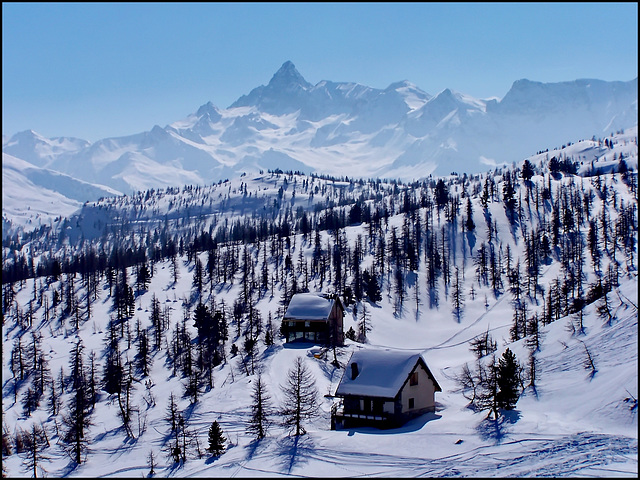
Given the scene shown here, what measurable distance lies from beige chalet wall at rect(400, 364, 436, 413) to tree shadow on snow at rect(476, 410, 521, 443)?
888cm

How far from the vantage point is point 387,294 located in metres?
159

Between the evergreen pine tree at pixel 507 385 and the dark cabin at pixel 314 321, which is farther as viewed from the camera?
the dark cabin at pixel 314 321

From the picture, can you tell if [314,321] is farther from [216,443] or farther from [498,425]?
[498,425]

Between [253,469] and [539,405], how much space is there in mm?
30206

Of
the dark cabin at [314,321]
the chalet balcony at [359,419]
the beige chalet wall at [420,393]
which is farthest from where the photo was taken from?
the dark cabin at [314,321]

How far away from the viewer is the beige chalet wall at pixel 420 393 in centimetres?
5841

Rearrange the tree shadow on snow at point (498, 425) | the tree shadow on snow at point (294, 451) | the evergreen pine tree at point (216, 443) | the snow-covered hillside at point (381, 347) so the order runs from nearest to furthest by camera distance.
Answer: the tree shadow on snow at point (294, 451) → the snow-covered hillside at point (381, 347) → the tree shadow on snow at point (498, 425) → the evergreen pine tree at point (216, 443)

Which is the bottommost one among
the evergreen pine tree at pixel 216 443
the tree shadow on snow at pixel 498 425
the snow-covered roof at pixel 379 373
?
the evergreen pine tree at pixel 216 443

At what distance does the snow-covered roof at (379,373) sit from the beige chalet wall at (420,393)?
116 cm

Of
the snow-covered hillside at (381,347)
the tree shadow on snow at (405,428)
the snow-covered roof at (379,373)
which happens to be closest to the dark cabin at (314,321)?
the snow-covered hillside at (381,347)

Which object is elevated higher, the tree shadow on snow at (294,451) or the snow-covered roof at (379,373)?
the snow-covered roof at (379,373)

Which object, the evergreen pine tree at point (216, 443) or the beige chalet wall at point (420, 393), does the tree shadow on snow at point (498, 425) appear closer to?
the beige chalet wall at point (420, 393)

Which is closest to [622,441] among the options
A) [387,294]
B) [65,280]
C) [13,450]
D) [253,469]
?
[253,469]

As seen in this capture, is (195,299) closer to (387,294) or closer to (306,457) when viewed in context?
(387,294)
